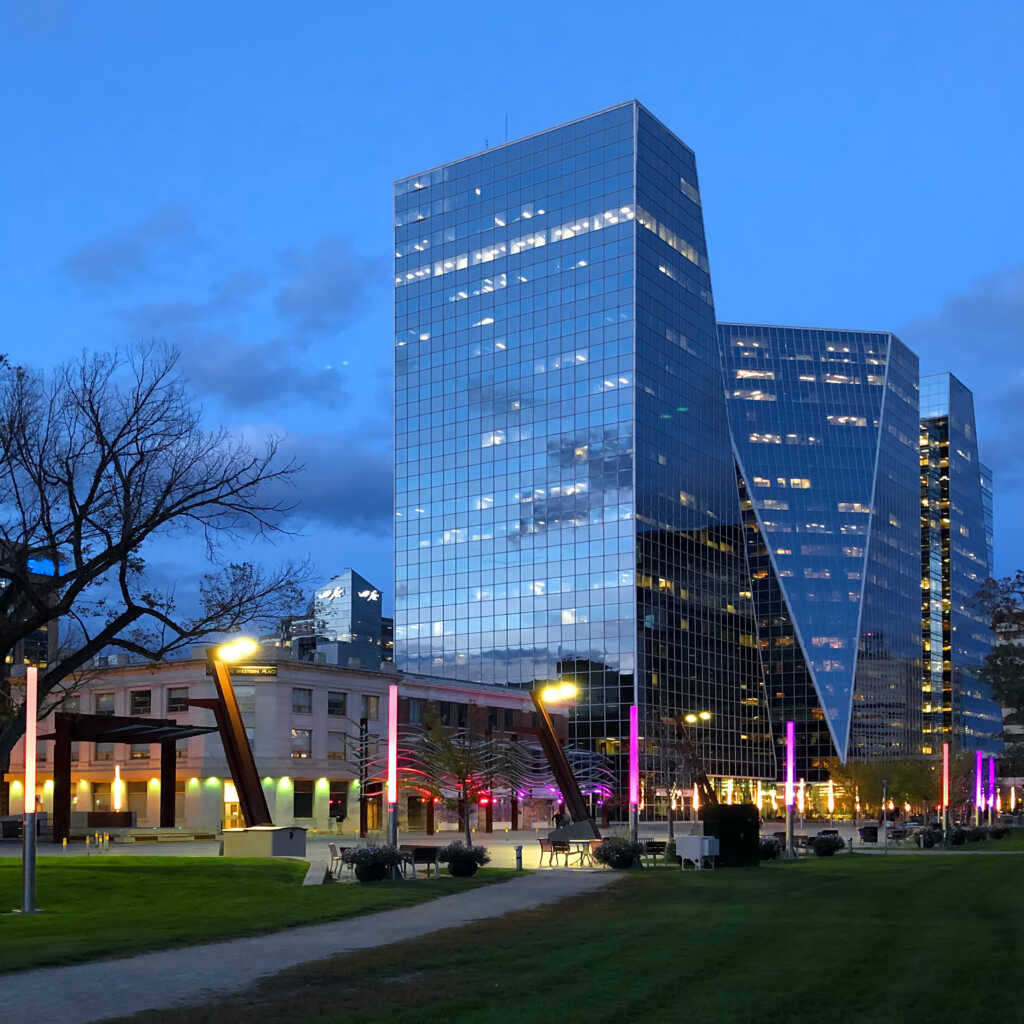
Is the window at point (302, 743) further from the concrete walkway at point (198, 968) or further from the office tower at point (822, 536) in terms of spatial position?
the office tower at point (822, 536)

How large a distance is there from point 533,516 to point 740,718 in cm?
3795

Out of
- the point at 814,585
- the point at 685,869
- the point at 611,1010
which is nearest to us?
the point at 611,1010

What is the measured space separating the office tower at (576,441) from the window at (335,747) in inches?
1850

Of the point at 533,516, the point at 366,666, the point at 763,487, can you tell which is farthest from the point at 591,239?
the point at 366,666

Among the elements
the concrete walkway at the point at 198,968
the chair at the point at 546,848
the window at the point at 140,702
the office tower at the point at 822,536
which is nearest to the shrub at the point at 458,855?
the chair at the point at 546,848

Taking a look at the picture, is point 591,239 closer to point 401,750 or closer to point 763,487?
point 763,487

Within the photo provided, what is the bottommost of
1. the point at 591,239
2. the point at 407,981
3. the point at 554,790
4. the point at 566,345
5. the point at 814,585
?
the point at 554,790

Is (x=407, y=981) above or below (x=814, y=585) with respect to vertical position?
below

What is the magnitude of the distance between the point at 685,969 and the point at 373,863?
19.3 m

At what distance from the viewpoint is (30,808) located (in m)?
26.6

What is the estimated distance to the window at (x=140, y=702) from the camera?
331ft

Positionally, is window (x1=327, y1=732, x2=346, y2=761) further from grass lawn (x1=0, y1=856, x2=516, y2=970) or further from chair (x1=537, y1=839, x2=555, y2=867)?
grass lawn (x1=0, y1=856, x2=516, y2=970)

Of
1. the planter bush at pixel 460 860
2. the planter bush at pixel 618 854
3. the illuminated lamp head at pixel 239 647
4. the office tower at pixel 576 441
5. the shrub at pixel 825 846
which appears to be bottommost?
the shrub at pixel 825 846

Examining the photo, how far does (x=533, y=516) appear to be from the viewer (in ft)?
500
